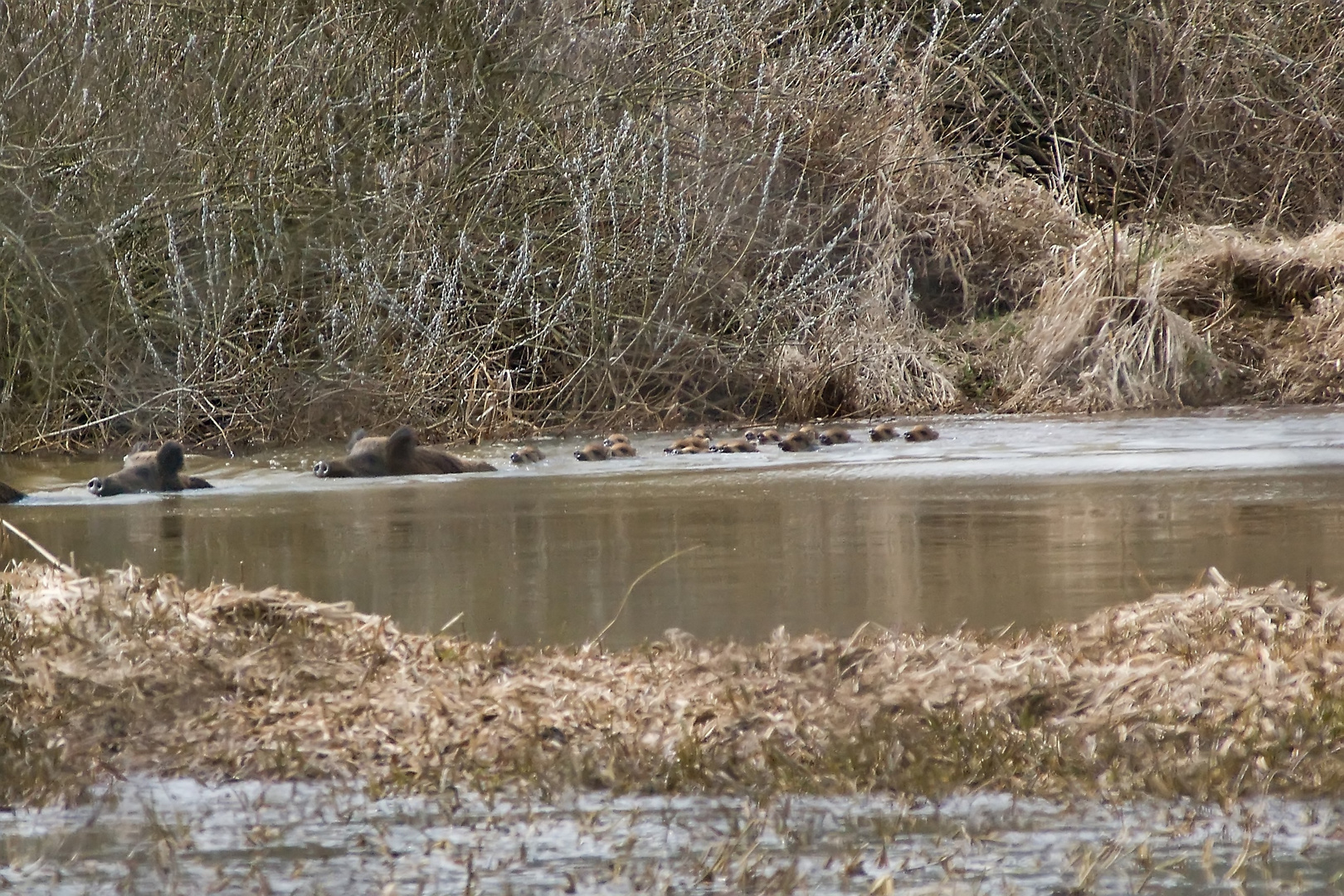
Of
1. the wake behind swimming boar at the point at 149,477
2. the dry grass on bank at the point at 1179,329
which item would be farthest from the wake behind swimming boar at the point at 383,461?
the dry grass on bank at the point at 1179,329

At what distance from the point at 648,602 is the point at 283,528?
11.0 feet

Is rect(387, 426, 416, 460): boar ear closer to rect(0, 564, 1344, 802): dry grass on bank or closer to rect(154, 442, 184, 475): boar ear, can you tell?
rect(154, 442, 184, 475): boar ear

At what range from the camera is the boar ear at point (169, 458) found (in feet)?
37.3

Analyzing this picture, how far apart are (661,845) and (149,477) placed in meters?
8.40

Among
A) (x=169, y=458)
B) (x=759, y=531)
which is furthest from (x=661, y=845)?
(x=169, y=458)

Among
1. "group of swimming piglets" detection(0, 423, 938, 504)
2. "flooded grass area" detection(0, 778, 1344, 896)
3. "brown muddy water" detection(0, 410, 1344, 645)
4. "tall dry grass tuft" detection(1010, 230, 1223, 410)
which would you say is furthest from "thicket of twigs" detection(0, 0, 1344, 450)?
"flooded grass area" detection(0, 778, 1344, 896)

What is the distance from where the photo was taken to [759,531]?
8.96 metres

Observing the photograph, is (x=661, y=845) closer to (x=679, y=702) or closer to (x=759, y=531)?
(x=679, y=702)

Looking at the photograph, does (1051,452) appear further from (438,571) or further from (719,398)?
(438,571)

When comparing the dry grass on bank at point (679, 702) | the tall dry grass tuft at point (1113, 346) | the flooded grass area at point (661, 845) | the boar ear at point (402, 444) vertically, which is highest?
the tall dry grass tuft at point (1113, 346)

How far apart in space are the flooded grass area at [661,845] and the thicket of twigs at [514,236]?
10130 mm

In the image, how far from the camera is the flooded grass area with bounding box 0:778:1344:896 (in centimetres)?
365

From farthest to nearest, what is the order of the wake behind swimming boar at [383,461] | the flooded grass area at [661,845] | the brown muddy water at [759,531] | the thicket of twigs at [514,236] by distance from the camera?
the thicket of twigs at [514,236] < the wake behind swimming boar at [383,461] < the brown muddy water at [759,531] < the flooded grass area at [661,845]

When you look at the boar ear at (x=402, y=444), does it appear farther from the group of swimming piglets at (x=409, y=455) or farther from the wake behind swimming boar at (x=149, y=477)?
the wake behind swimming boar at (x=149, y=477)
